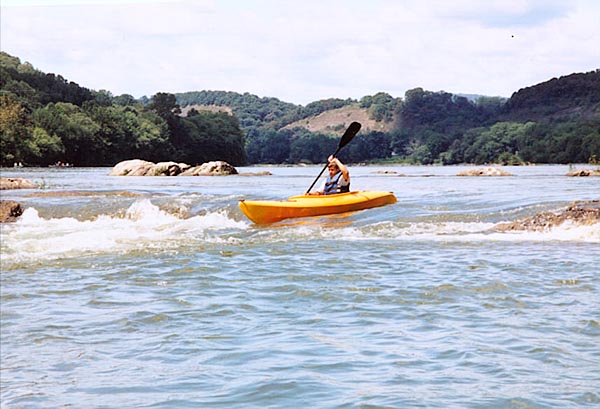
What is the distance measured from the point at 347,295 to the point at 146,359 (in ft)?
7.95

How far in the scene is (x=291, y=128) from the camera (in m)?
182

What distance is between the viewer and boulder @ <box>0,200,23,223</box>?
47.4 ft

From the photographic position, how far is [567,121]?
118125mm

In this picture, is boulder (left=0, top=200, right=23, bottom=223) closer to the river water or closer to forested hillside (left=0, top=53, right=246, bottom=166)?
the river water

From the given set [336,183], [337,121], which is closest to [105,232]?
[336,183]

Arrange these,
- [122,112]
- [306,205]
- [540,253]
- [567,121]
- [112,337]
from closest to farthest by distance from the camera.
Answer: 1. [112,337]
2. [540,253]
3. [306,205]
4. [122,112]
5. [567,121]

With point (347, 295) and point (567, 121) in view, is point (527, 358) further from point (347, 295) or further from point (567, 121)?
point (567, 121)

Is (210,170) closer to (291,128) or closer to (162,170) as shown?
(162,170)

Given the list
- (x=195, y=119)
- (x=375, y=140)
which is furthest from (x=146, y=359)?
(x=375, y=140)

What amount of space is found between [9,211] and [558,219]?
9154 mm

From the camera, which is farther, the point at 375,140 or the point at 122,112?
the point at 375,140

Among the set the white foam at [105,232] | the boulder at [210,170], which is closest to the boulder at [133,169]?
the boulder at [210,170]

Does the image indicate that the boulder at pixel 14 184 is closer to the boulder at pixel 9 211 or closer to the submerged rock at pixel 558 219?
the boulder at pixel 9 211

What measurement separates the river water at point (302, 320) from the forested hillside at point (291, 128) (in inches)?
1599
